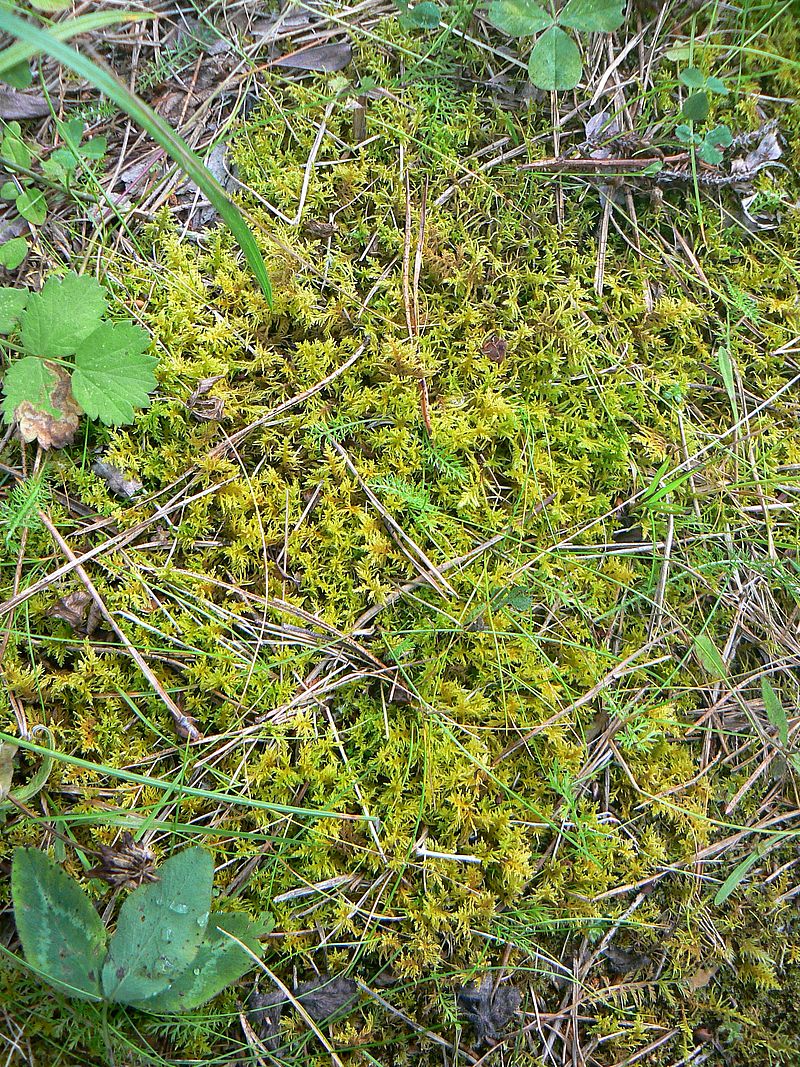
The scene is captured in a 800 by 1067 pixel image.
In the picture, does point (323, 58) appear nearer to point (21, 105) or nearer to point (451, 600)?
point (21, 105)

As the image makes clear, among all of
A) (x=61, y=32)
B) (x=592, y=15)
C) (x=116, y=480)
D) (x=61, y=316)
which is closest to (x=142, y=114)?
(x=61, y=32)

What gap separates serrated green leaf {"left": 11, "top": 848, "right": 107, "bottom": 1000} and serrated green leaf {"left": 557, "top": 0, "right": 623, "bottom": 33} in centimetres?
323

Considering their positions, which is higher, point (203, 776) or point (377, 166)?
point (377, 166)

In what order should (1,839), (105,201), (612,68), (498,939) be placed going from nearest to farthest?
(1,839) < (498,939) < (105,201) < (612,68)

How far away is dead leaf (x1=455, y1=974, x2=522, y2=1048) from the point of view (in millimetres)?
2098

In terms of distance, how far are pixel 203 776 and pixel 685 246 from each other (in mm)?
2602

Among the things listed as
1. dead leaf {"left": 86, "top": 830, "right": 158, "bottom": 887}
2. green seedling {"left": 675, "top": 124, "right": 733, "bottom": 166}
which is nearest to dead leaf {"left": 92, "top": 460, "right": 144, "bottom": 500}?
dead leaf {"left": 86, "top": 830, "right": 158, "bottom": 887}

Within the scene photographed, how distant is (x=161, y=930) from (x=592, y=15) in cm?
331

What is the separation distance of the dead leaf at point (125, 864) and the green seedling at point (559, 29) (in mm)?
2894

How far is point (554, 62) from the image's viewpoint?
2.38m

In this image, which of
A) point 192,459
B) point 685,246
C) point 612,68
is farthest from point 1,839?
point 612,68

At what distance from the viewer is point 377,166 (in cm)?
240

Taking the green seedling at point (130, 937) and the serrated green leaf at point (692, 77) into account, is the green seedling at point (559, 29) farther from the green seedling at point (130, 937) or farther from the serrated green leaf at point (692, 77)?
the green seedling at point (130, 937)

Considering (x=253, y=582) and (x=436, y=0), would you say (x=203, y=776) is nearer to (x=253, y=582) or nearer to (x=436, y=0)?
(x=253, y=582)
